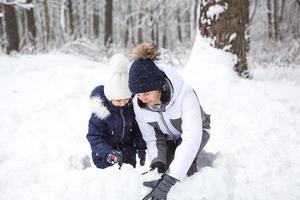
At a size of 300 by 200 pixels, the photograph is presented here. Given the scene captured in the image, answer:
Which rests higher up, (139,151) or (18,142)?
(139,151)

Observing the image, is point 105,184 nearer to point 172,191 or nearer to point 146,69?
point 172,191

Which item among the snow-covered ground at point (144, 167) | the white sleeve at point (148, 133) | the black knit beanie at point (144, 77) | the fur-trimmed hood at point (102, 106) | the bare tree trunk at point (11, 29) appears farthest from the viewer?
the bare tree trunk at point (11, 29)

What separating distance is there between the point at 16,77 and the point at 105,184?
5112 mm

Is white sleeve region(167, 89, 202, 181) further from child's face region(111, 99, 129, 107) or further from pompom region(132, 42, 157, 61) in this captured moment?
child's face region(111, 99, 129, 107)

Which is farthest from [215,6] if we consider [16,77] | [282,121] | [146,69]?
[146,69]

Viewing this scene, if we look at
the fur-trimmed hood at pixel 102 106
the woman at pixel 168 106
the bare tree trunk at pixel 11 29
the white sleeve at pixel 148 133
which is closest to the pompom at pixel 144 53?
the woman at pixel 168 106

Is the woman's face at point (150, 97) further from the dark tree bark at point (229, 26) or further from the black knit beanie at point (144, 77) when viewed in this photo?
the dark tree bark at point (229, 26)

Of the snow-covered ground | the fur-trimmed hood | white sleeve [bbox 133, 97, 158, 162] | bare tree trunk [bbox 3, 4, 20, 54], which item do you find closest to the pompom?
white sleeve [bbox 133, 97, 158, 162]

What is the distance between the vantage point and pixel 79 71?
27.5 ft

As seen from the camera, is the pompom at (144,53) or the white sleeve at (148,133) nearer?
the pompom at (144,53)

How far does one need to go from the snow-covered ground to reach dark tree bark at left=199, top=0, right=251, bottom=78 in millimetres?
203

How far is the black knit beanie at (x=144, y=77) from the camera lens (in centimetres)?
300

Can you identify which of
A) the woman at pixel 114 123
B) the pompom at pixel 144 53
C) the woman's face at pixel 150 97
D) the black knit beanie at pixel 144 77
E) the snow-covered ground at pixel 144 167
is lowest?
the snow-covered ground at pixel 144 167

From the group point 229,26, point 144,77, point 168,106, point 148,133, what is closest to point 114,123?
point 148,133
